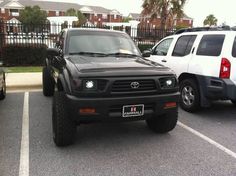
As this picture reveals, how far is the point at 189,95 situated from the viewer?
6.21 meters

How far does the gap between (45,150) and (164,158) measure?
1.75 m

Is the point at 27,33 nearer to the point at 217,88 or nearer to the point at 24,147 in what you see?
the point at 24,147

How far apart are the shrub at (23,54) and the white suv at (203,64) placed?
7.14 m

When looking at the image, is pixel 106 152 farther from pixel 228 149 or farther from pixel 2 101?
pixel 2 101

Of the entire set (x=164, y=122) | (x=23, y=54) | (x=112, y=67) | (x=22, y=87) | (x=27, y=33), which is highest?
(x=27, y=33)

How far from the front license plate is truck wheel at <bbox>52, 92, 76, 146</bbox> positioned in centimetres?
79

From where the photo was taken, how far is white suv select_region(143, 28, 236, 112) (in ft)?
17.5

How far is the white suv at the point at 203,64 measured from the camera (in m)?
5.32

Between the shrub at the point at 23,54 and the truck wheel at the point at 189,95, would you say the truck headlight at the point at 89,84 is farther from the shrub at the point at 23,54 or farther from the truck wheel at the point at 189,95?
the shrub at the point at 23,54

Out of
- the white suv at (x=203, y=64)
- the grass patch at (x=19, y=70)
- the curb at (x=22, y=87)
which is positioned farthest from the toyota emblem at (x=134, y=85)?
the grass patch at (x=19, y=70)

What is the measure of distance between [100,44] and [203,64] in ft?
7.26

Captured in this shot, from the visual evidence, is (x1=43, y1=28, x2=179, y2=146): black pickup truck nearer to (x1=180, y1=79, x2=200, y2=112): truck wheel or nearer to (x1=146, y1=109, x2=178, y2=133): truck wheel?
(x1=146, y1=109, x2=178, y2=133): truck wheel

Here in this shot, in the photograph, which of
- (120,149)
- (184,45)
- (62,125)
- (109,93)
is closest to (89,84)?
(109,93)

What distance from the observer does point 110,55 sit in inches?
194
